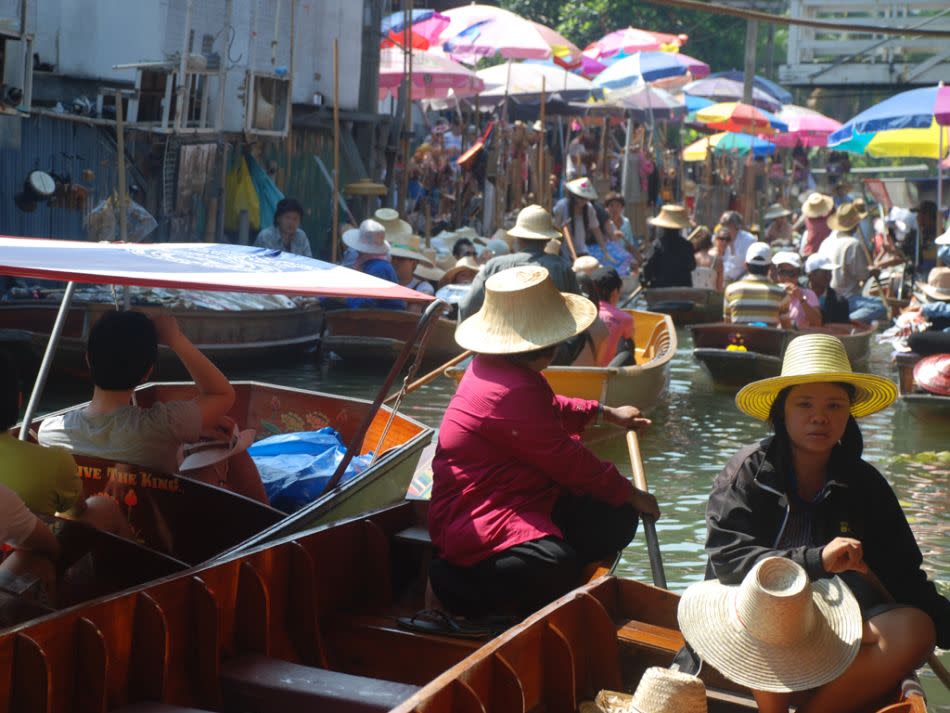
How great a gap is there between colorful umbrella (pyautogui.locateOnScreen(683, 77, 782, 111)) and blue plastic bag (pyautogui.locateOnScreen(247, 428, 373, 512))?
2227 centimetres

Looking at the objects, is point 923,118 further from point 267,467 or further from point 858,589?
point 858,589

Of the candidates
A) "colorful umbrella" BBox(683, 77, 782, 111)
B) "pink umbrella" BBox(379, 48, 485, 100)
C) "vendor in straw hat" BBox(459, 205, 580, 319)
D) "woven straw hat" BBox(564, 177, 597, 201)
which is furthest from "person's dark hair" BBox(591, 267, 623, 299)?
"colorful umbrella" BBox(683, 77, 782, 111)

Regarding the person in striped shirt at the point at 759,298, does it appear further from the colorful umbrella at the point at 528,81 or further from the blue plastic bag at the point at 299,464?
the colorful umbrella at the point at 528,81

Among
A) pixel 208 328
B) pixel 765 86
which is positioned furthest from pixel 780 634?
pixel 765 86

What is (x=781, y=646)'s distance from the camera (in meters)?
3.48

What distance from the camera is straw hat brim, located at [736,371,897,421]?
3.82m

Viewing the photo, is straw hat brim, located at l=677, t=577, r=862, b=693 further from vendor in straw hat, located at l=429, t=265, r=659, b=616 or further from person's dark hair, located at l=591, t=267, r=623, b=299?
person's dark hair, located at l=591, t=267, r=623, b=299

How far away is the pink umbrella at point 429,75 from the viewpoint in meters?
19.5

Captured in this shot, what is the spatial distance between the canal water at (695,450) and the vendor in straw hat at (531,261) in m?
1.31

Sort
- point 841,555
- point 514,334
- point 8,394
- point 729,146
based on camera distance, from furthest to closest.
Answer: point 729,146
point 514,334
point 8,394
point 841,555

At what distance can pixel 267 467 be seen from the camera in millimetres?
6105

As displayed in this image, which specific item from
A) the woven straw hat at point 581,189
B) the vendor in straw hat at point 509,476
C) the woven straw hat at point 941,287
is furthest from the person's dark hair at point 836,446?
the woven straw hat at point 581,189

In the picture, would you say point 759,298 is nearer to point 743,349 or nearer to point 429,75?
point 743,349

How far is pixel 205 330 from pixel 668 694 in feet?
28.4
